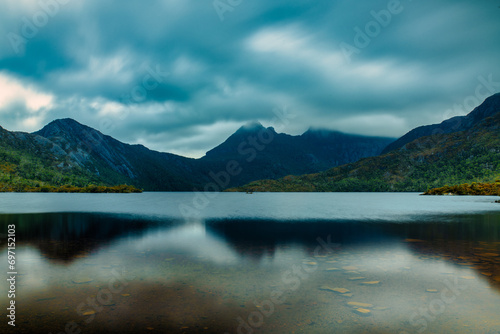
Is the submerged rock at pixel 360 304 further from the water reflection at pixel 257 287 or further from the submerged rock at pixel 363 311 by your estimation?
the submerged rock at pixel 363 311

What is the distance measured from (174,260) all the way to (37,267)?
33.5 ft

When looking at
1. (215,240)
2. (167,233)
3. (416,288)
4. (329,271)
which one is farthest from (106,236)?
(416,288)

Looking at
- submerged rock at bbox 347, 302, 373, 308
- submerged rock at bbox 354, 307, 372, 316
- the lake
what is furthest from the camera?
submerged rock at bbox 347, 302, 373, 308

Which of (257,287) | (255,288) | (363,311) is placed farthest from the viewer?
(257,287)

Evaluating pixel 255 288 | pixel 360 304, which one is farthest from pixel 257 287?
pixel 360 304

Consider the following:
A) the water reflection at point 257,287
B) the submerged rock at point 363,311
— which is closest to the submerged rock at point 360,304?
the water reflection at point 257,287

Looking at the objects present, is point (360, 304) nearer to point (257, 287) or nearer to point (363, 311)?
point (363, 311)

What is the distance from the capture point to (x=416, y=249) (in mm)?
32500

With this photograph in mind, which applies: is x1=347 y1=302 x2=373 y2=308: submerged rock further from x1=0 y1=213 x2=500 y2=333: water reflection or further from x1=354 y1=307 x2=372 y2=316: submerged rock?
x1=354 y1=307 x2=372 y2=316: submerged rock

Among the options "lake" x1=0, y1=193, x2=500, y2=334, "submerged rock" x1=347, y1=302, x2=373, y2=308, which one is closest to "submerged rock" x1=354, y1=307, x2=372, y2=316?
"lake" x1=0, y1=193, x2=500, y2=334

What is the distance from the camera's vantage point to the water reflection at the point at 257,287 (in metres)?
13.4

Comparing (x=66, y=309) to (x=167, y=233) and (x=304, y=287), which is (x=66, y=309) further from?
(x=167, y=233)

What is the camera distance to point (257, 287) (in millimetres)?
18812

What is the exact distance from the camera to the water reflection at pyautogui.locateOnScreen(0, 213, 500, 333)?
13.4 meters
